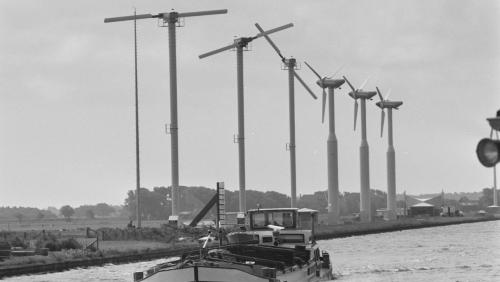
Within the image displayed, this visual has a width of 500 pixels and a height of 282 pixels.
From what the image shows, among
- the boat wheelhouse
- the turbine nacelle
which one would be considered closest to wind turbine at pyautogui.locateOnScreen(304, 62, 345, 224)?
the turbine nacelle

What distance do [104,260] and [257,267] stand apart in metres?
37.2

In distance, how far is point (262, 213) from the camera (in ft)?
174

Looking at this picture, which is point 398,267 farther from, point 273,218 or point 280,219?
point 273,218

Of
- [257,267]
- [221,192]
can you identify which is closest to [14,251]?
[221,192]

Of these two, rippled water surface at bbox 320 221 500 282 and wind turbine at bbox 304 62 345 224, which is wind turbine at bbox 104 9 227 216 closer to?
rippled water surface at bbox 320 221 500 282

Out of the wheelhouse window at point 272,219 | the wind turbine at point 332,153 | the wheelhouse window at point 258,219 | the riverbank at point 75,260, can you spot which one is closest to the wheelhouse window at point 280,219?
the wheelhouse window at point 272,219

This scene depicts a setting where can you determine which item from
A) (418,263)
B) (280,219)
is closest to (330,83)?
(418,263)

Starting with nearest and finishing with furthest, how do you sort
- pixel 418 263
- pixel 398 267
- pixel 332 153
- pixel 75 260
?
pixel 75 260 → pixel 398 267 → pixel 418 263 → pixel 332 153

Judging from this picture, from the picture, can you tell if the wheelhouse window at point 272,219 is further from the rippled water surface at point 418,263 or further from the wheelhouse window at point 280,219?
the rippled water surface at point 418,263

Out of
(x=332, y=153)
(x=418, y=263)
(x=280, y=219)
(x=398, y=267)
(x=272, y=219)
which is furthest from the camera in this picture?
(x=332, y=153)

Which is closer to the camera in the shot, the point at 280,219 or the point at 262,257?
the point at 262,257

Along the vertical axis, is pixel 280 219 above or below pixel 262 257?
above

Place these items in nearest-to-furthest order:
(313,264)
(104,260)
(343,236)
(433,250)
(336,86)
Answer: (313,264)
(104,260)
(433,250)
(343,236)
(336,86)

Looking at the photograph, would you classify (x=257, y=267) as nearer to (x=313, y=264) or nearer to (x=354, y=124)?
(x=313, y=264)
